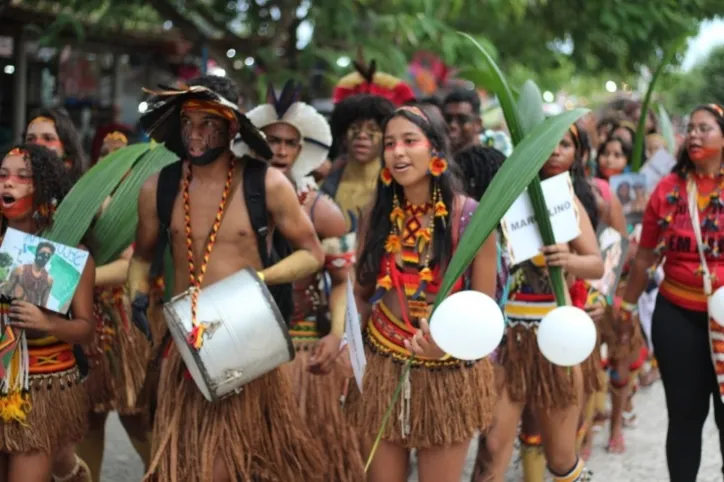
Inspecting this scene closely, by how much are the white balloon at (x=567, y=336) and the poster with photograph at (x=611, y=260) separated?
4.47 feet

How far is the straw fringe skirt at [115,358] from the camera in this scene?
A: 476cm

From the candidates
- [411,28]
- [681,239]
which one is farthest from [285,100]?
[411,28]

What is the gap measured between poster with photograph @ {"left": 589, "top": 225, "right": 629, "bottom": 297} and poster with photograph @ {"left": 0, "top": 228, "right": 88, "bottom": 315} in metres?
2.67

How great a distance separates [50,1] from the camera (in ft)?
30.6

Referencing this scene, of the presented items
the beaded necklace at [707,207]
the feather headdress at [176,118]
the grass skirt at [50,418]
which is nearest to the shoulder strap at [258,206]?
the feather headdress at [176,118]

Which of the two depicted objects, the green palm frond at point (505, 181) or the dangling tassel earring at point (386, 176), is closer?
the green palm frond at point (505, 181)

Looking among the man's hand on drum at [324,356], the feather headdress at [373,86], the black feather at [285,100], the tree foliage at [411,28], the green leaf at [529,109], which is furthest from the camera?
the tree foliage at [411,28]

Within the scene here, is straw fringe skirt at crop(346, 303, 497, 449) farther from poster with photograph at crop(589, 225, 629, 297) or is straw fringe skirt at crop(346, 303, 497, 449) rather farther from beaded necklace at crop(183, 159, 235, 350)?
poster with photograph at crop(589, 225, 629, 297)

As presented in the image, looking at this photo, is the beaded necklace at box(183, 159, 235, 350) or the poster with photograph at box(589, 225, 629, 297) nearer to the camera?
the beaded necklace at box(183, 159, 235, 350)

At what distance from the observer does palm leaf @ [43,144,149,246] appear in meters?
4.00

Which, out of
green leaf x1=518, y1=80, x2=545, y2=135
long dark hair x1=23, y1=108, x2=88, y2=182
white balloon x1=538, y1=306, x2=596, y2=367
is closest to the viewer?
white balloon x1=538, y1=306, x2=596, y2=367

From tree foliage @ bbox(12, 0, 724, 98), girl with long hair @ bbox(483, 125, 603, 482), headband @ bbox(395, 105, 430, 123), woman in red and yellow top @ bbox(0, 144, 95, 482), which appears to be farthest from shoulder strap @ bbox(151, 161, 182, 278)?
tree foliage @ bbox(12, 0, 724, 98)

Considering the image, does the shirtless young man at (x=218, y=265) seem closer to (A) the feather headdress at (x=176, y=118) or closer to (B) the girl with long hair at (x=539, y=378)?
(A) the feather headdress at (x=176, y=118)

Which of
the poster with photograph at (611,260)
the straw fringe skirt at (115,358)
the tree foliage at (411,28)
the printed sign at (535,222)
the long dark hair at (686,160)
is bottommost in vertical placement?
the straw fringe skirt at (115,358)
